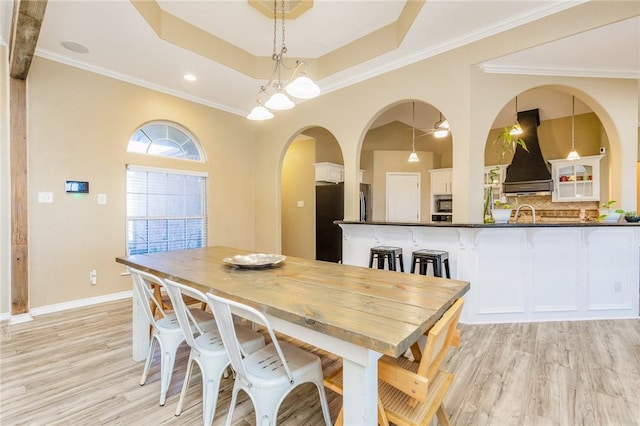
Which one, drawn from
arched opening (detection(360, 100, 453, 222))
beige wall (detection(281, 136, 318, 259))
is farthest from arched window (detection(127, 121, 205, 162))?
arched opening (detection(360, 100, 453, 222))

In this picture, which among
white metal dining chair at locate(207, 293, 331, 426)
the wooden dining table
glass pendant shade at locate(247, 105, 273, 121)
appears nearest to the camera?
the wooden dining table

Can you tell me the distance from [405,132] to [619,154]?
451 cm

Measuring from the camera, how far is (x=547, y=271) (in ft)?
10.3

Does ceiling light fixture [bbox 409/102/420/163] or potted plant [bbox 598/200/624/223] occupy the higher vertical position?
ceiling light fixture [bbox 409/102/420/163]

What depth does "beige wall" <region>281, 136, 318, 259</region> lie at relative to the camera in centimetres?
609

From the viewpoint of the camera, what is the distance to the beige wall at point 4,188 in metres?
3.09

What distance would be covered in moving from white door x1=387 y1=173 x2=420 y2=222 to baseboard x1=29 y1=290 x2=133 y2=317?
5.59m

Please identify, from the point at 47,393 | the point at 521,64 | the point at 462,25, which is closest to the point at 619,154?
the point at 521,64

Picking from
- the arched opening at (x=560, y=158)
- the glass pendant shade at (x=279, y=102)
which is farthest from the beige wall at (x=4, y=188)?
the arched opening at (x=560, y=158)

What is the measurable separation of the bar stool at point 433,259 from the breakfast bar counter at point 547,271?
15 cm

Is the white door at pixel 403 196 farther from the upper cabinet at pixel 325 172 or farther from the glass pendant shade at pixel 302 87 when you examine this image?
the glass pendant shade at pixel 302 87

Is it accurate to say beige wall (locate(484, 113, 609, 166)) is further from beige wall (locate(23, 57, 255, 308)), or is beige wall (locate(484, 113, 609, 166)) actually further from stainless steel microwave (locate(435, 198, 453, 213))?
beige wall (locate(23, 57, 255, 308))

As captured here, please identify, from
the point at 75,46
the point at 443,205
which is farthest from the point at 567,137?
the point at 75,46

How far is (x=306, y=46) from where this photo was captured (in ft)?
12.6
